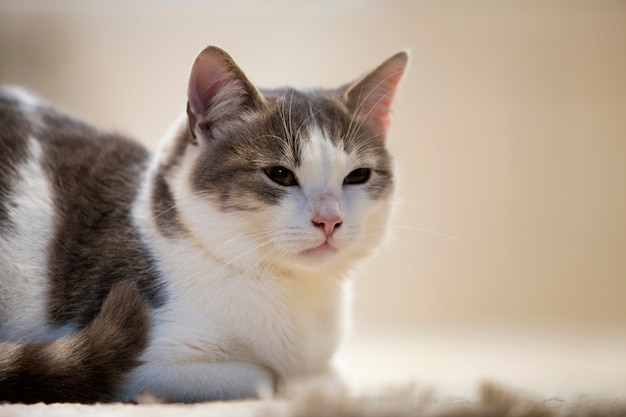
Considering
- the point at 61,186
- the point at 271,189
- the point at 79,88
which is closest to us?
the point at 271,189

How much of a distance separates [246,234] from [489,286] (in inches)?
122

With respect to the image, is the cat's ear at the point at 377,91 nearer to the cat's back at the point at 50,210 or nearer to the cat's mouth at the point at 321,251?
the cat's mouth at the point at 321,251

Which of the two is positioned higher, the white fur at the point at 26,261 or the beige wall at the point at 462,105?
the beige wall at the point at 462,105

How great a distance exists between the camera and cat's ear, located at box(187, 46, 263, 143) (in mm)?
1457

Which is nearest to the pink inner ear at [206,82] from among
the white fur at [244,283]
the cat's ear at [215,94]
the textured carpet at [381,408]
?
the cat's ear at [215,94]

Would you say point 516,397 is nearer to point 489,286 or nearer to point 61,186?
point 61,186

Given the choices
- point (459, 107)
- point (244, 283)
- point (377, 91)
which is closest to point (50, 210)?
point (244, 283)

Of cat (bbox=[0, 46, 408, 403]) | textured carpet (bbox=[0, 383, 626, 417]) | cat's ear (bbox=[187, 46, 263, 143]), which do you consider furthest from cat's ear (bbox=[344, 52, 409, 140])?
textured carpet (bbox=[0, 383, 626, 417])

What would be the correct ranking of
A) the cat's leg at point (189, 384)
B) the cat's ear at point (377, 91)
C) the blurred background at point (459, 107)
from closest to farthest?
1. the cat's leg at point (189, 384)
2. the cat's ear at point (377, 91)
3. the blurred background at point (459, 107)

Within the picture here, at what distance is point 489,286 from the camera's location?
423 cm

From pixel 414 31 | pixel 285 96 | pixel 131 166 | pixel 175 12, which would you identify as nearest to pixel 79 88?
pixel 175 12

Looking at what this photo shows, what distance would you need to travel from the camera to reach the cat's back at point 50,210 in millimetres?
1461

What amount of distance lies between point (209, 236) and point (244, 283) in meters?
0.13

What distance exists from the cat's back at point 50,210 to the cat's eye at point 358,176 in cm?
53
